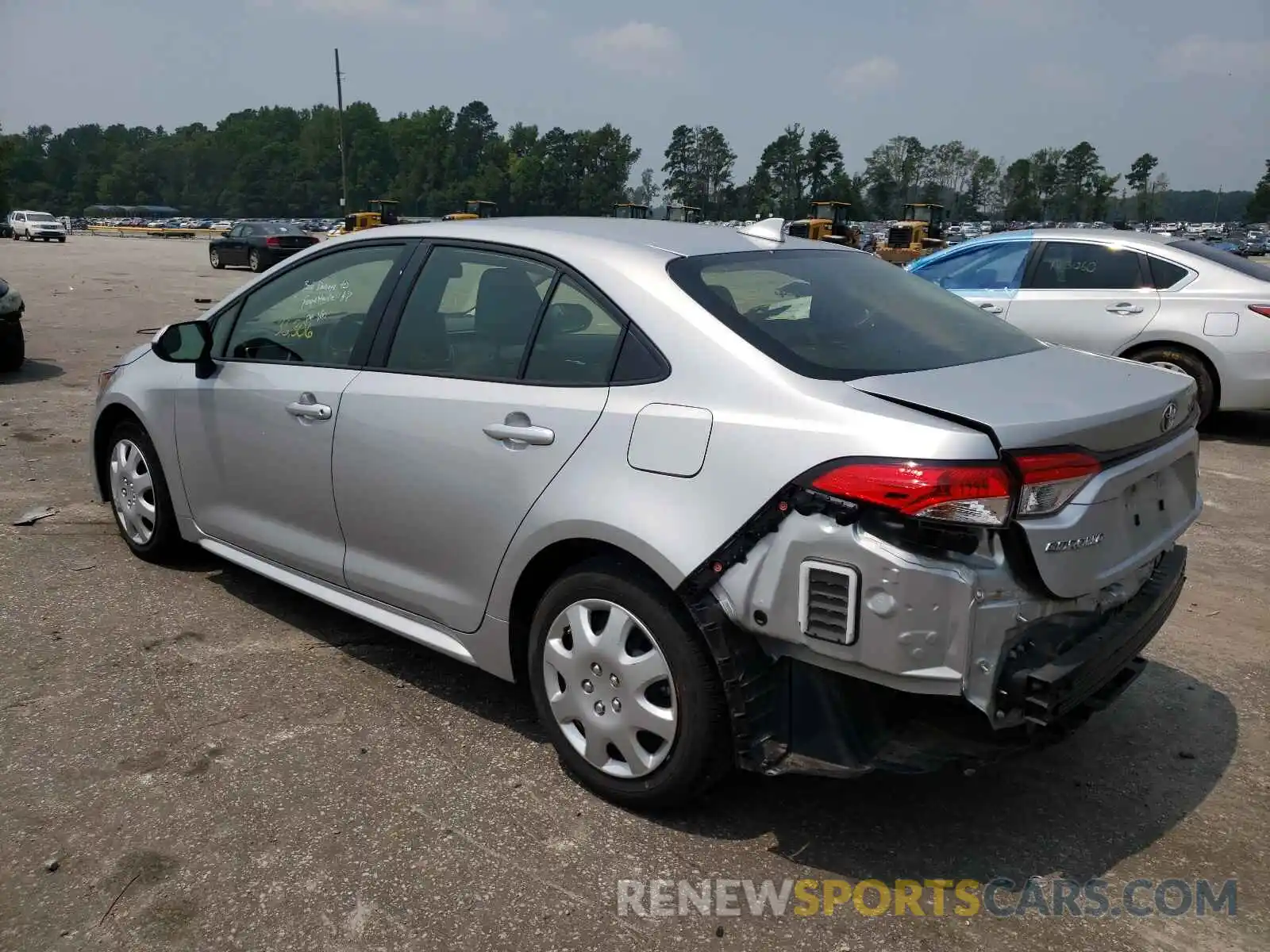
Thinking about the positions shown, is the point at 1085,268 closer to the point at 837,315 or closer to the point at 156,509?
the point at 837,315

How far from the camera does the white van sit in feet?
165

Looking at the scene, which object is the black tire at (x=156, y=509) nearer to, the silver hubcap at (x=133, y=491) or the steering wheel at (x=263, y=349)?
the silver hubcap at (x=133, y=491)

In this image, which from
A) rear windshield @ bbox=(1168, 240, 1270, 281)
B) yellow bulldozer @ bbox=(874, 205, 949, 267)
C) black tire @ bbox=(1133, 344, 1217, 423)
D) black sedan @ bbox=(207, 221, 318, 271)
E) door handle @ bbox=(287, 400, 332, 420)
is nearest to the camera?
door handle @ bbox=(287, 400, 332, 420)

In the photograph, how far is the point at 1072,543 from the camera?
7.98 ft

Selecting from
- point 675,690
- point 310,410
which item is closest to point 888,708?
point 675,690

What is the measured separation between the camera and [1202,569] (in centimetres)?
509

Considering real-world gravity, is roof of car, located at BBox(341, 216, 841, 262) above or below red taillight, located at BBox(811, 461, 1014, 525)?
above

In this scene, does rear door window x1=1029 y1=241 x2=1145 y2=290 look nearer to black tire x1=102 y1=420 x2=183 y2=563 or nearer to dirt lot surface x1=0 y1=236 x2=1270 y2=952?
dirt lot surface x1=0 y1=236 x2=1270 y2=952

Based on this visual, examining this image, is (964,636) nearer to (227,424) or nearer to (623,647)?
(623,647)

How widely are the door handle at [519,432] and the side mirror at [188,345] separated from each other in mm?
1717

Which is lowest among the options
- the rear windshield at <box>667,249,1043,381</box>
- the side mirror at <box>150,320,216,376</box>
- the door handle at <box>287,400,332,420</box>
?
the door handle at <box>287,400,332,420</box>

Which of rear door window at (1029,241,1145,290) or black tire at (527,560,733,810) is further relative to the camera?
rear door window at (1029,241,1145,290)

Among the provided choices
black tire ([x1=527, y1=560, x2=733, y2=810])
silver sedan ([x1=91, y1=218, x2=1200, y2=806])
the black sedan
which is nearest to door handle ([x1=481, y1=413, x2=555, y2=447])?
silver sedan ([x1=91, y1=218, x2=1200, y2=806])

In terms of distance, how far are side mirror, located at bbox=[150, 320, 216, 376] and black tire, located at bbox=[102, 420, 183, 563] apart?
1.83 feet
